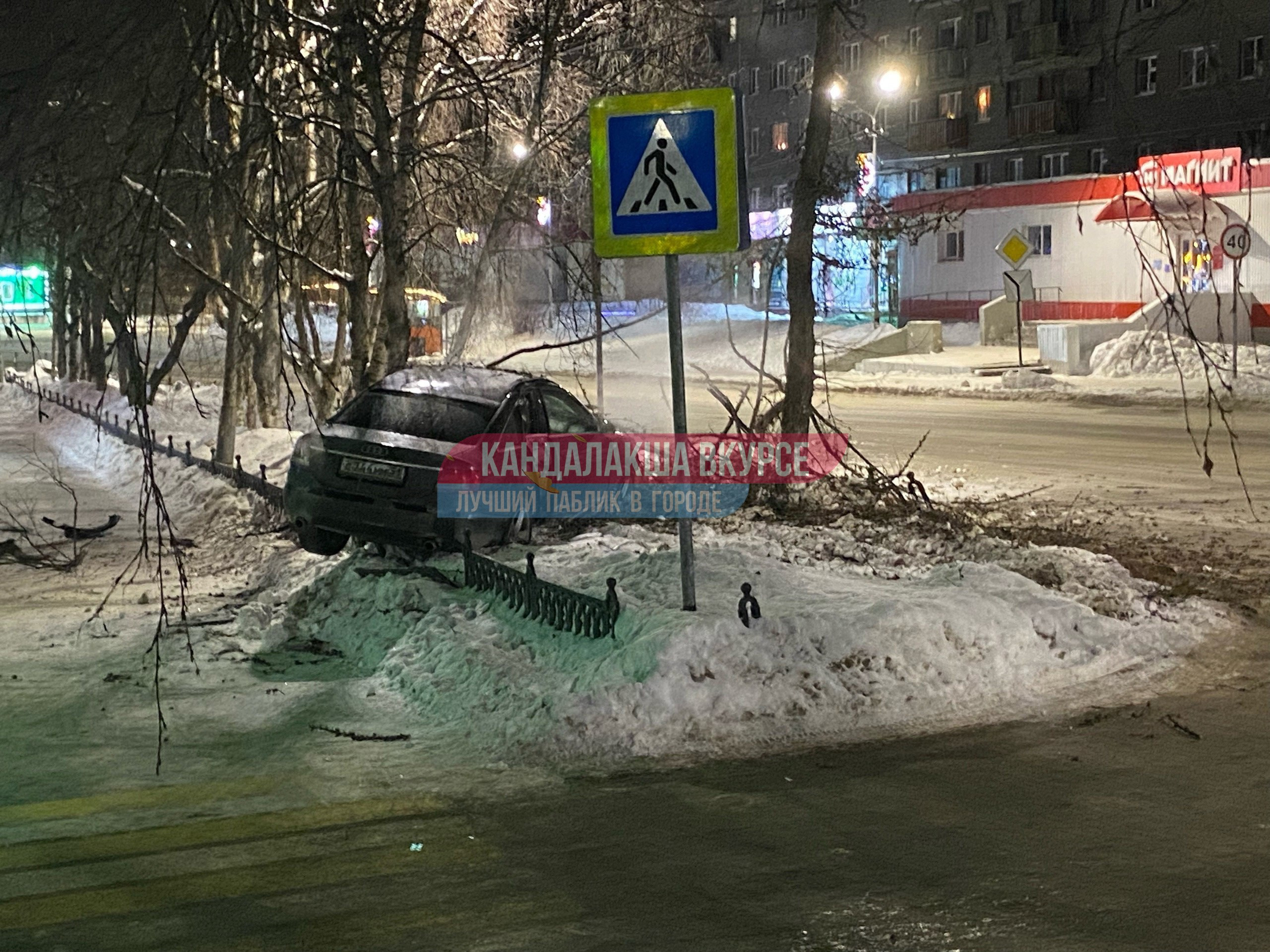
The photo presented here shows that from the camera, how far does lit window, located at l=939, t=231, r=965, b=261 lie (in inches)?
1783

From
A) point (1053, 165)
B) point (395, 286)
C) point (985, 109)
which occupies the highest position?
point (985, 109)

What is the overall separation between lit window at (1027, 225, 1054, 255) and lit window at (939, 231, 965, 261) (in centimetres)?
315

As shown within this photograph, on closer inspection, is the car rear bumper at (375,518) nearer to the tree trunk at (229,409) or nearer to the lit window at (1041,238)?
the tree trunk at (229,409)

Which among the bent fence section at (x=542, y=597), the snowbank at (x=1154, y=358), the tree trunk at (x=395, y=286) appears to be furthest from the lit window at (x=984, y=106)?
the bent fence section at (x=542, y=597)

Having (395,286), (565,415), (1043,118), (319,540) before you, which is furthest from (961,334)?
(319,540)

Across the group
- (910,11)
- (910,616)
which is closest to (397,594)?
(910,616)

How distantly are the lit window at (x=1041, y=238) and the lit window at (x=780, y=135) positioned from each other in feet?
68.5

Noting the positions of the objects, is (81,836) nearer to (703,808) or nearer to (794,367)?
(703,808)

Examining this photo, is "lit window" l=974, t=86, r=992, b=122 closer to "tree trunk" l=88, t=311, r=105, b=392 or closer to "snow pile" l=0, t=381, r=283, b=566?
"tree trunk" l=88, t=311, r=105, b=392

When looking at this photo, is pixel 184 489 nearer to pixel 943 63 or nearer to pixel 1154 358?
pixel 1154 358

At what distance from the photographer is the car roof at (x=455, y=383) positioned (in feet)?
35.6

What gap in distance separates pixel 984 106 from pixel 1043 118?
267cm

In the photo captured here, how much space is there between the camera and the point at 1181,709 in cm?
673

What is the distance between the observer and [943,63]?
53781 millimetres
